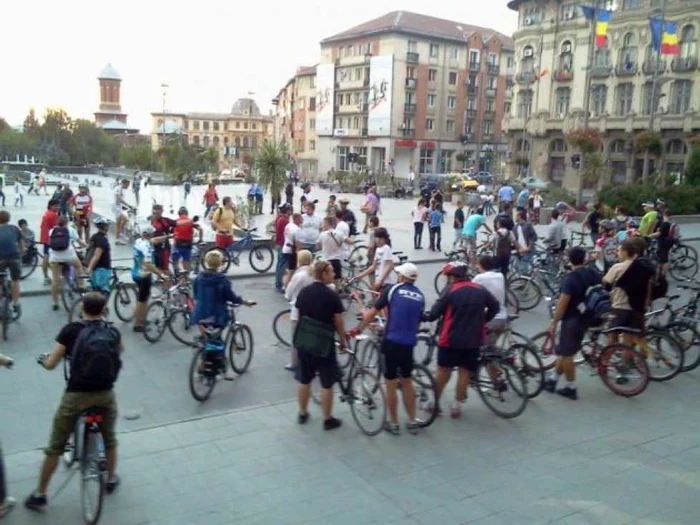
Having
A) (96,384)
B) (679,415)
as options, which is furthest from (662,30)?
(96,384)

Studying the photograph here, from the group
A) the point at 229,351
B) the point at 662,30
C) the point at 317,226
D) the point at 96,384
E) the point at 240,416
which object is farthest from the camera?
the point at 662,30

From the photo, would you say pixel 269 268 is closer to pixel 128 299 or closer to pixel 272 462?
pixel 128 299

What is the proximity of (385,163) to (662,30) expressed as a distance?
4380 centimetres

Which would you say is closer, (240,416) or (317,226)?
(240,416)

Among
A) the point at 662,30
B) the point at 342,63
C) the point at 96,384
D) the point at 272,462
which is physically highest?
the point at 342,63

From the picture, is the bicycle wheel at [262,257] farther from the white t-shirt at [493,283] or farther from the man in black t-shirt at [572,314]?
the man in black t-shirt at [572,314]

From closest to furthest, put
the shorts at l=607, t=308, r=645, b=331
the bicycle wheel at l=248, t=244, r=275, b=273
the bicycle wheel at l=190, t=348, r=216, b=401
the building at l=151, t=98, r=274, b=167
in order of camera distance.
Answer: the bicycle wheel at l=190, t=348, r=216, b=401, the shorts at l=607, t=308, r=645, b=331, the bicycle wheel at l=248, t=244, r=275, b=273, the building at l=151, t=98, r=274, b=167

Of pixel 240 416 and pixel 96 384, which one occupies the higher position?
pixel 96 384

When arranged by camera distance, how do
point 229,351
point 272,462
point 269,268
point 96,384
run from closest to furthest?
point 96,384 < point 272,462 < point 229,351 < point 269,268

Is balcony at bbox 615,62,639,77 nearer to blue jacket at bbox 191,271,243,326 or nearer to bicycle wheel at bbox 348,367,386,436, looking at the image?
blue jacket at bbox 191,271,243,326

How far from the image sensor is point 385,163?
72.5 metres

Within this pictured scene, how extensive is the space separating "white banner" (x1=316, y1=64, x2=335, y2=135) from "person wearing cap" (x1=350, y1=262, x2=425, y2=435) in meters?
73.7

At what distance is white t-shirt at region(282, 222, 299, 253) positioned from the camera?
1264 cm

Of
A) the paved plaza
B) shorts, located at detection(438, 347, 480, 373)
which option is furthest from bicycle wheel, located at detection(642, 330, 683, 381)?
shorts, located at detection(438, 347, 480, 373)
